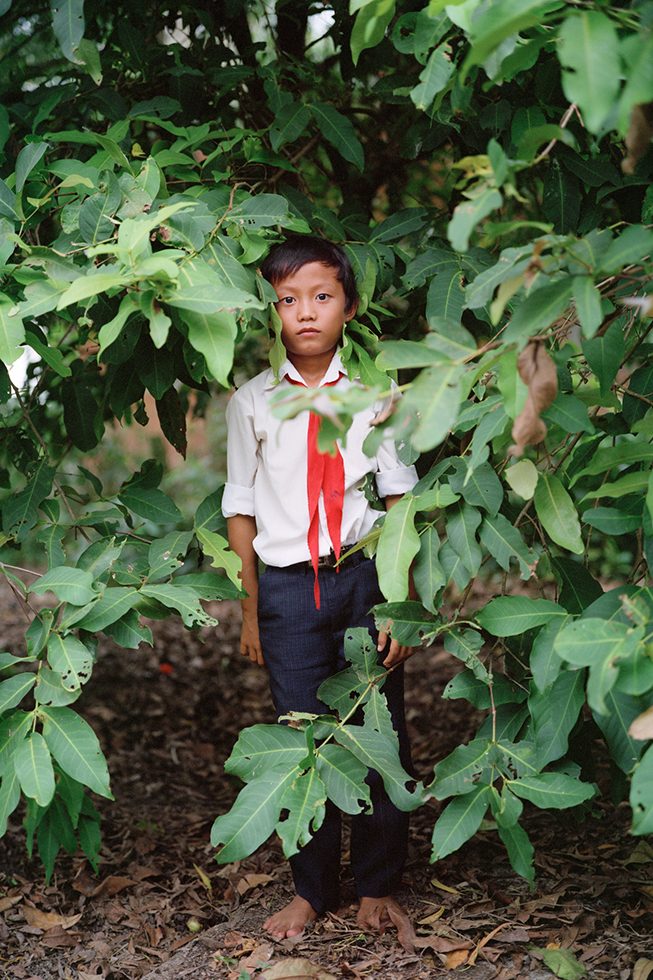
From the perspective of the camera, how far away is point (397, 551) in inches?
76.7

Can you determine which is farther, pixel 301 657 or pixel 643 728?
pixel 301 657

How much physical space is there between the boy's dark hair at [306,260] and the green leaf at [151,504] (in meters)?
0.61

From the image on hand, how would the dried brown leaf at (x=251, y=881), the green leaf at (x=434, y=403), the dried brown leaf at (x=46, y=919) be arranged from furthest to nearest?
the dried brown leaf at (x=251, y=881) < the dried brown leaf at (x=46, y=919) < the green leaf at (x=434, y=403)

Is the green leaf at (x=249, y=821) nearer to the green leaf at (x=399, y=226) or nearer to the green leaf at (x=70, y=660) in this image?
the green leaf at (x=70, y=660)

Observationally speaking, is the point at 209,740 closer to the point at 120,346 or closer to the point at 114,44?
the point at 120,346

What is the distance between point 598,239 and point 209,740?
9.57ft

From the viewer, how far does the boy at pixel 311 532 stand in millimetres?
2256

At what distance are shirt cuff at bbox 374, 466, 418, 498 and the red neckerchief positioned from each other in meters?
0.10

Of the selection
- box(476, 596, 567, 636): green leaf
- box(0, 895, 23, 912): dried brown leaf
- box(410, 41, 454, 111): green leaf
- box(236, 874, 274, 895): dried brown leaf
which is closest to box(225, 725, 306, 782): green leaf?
box(476, 596, 567, 636): green leaf

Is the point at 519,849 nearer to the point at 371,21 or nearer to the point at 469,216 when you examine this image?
the point at 469,216

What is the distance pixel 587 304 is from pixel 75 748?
4.19 ft

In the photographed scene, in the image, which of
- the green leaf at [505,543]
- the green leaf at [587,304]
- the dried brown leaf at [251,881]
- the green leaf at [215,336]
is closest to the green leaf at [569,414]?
the green leaf at [505,543]

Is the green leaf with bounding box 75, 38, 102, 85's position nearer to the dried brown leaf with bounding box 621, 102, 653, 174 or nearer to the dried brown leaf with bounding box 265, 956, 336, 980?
the dried brown leaf with bounding box 621, 102, 653, 174

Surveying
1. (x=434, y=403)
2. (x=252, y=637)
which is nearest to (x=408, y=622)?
(x=252, y=637)
